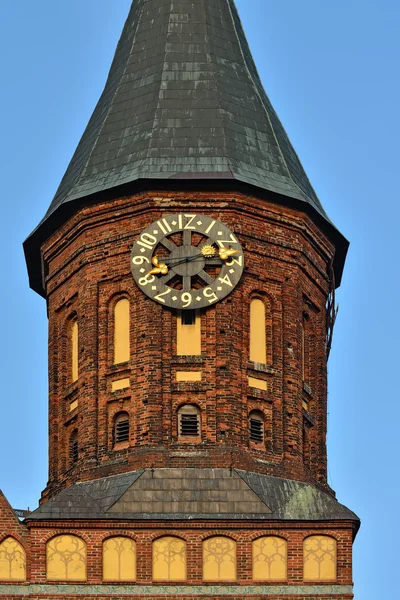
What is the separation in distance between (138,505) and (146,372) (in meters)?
3.01

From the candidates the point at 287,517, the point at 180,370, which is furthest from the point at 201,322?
the point at 287,517

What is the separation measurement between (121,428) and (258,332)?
3.57 m

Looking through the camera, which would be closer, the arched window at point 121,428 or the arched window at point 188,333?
the arched window at point 121,428

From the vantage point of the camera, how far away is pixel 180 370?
56281 mm

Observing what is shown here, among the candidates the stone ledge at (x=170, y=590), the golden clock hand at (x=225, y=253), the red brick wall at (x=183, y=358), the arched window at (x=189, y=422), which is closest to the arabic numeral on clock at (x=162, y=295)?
the red brick wall at (x=183, y=358)

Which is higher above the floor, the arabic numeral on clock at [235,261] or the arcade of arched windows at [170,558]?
the arabic numeral on clock at [235,261]

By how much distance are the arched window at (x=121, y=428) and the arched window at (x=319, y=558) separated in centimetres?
441

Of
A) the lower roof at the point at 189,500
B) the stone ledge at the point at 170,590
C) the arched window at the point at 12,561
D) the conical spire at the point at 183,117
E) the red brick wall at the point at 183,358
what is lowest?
the stone ledge at the point at 170,590

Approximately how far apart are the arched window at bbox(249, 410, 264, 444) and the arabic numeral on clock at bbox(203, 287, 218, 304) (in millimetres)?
2420

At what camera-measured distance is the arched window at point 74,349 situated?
57844 mm

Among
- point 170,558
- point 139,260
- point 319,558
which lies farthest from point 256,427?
point 139,260

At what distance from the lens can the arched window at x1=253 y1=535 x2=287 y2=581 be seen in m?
53.9

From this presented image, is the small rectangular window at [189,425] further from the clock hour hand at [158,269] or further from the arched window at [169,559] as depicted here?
the clock hour hand at [158,269]

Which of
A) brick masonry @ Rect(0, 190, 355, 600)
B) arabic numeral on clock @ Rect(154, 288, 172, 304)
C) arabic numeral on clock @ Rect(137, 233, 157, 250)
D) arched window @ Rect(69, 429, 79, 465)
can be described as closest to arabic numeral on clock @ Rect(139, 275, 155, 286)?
brick masonry @ Rect(0, 190, 355, 600)
